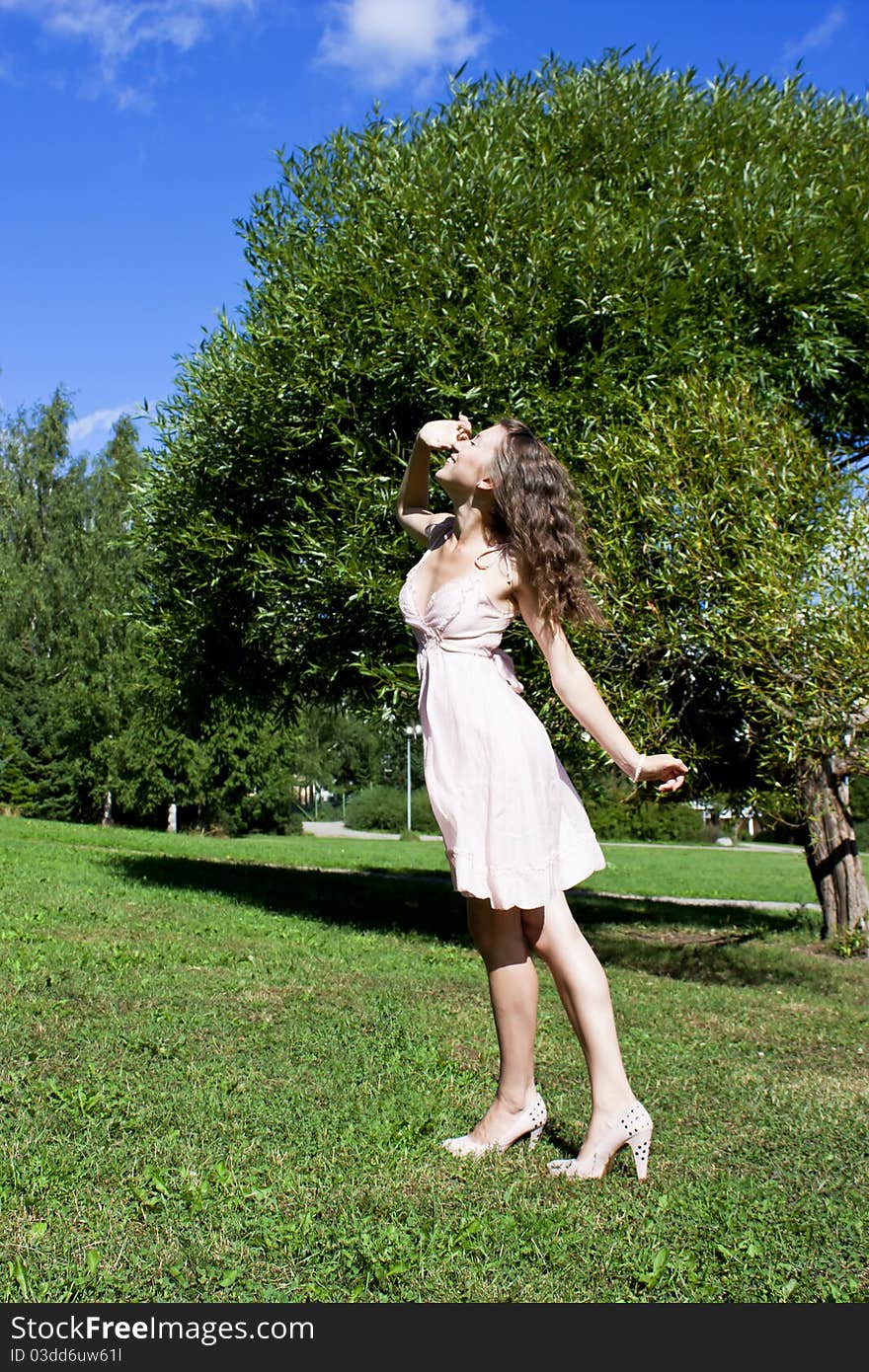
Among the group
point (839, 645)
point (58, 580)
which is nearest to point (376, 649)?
point (839, 645)

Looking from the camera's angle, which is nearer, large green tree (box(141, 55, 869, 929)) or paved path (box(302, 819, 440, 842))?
large green tree (box(141, 55, 869, 929))

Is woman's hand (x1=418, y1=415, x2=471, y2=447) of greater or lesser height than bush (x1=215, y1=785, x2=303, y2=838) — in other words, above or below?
above

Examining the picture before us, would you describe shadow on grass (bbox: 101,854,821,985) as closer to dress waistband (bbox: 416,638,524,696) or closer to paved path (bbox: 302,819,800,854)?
dress waistband (bbox: 416,638,524,696)

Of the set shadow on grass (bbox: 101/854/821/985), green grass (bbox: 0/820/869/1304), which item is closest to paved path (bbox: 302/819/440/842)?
shadow on grass (bbox: 101/854/821/985)

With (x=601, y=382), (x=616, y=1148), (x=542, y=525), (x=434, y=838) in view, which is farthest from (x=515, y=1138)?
(x=434, y=838)

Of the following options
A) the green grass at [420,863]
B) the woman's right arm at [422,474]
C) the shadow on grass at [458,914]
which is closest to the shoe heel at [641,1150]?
the woman's right arm at [422,474]

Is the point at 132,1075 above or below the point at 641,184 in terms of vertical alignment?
below

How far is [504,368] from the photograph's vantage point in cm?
1112

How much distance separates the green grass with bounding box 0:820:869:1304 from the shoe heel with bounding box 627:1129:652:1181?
8cm

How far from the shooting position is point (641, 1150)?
347 centimetres

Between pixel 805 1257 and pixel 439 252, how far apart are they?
10210mm

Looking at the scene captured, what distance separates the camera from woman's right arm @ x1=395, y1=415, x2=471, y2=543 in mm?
3816


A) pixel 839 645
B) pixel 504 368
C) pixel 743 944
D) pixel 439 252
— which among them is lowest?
pixel 743 944
